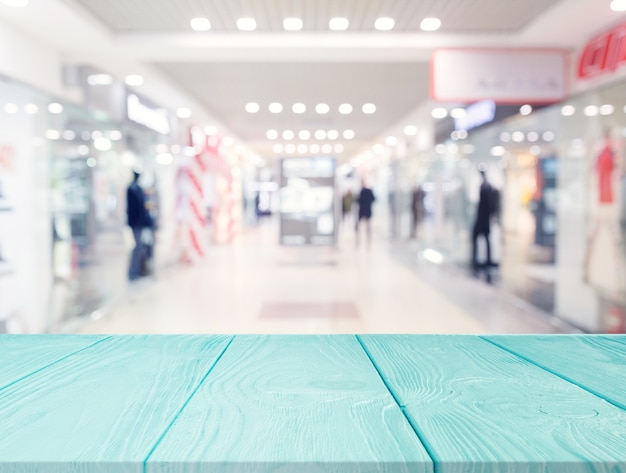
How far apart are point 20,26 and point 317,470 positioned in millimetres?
6234

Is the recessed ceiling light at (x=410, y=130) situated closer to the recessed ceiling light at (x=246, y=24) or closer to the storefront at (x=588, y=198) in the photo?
the storefront at (x=588, y=198)

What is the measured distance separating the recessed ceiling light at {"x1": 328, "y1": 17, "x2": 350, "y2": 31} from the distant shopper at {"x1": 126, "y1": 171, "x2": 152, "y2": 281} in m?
4.48

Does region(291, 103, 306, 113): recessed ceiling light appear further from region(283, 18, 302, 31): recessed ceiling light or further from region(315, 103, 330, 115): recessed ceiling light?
region(283, 18, 302, 31): recessed ceiling light

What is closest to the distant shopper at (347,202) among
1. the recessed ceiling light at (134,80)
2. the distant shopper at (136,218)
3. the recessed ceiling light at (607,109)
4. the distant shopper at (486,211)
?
the distant shopper at (486,211)

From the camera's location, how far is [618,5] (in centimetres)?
549

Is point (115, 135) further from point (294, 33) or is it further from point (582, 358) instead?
point (582, 358)

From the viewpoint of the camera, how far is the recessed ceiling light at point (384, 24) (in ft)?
20.8

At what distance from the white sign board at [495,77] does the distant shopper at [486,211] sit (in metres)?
3.94

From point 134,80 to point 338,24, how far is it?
3.94 metres

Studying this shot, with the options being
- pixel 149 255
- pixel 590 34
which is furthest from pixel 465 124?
pixel 149 255

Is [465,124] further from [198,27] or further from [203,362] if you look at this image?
[203,362]

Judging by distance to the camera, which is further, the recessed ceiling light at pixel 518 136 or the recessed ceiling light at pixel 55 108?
the recessed ceiling light at pixel 518 136

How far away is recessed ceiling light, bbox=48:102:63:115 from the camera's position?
6.94 meters

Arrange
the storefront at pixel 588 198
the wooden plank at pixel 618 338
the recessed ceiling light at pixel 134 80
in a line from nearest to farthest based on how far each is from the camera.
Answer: the wooden plank at pixel 618 338, the storefront at pixel 588 198, the recessed ceiling light at pixel 134 80
